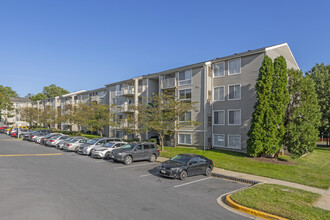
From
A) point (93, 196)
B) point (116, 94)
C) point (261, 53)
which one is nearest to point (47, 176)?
point (93, 196)

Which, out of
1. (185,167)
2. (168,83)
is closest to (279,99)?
(185,167)

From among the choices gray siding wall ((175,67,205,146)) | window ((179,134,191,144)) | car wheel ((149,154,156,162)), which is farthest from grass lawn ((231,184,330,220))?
window ((179,134,191,144))

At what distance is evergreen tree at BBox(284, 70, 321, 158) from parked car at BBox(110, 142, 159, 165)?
12219mm

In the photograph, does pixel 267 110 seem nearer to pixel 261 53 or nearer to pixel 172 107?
pixel 261 53

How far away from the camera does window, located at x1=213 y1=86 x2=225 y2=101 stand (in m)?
27.1

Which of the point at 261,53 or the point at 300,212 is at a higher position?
the point at 261,53

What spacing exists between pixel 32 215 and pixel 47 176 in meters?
6.31

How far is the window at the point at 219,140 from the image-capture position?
26.8 m

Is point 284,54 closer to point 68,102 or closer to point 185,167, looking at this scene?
point 185,167

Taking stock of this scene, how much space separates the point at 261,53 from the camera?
23984 mm

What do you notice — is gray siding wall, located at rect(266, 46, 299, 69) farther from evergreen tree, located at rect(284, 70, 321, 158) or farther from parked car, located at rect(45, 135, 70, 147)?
parked car, located at rect(45, 135, 70, 147)

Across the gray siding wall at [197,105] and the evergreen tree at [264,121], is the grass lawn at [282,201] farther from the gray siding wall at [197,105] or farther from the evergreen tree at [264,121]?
the gray siding wall at [197,105]

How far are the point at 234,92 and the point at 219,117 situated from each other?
3.45m

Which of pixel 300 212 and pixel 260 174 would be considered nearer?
pixel 300 212
